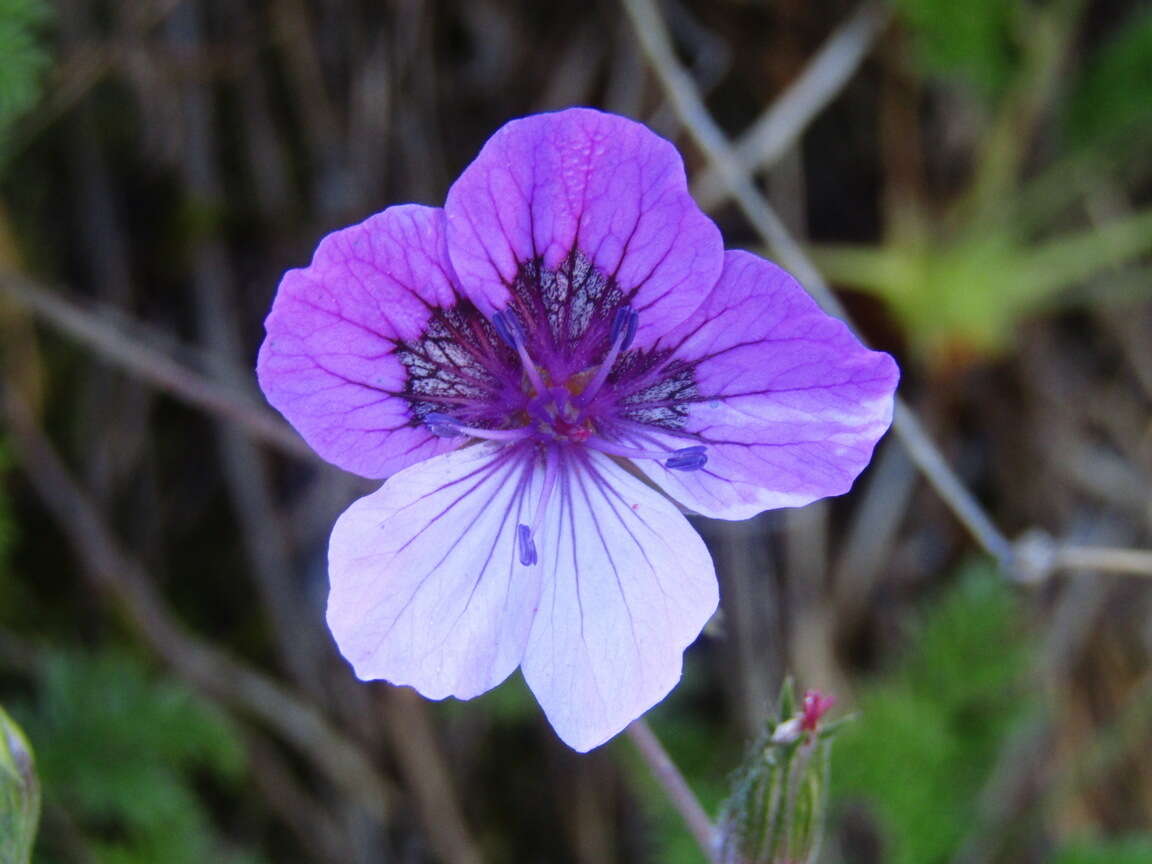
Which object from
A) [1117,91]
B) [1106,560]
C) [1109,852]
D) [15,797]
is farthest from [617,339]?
[1117,91]

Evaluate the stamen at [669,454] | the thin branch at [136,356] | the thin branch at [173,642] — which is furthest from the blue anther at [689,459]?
the thin branch at [173,642]

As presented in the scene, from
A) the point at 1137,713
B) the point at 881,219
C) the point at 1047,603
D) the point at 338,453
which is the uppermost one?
the point at 881,219

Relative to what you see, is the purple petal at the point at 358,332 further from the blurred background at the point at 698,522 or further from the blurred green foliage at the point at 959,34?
the blurred green foliage at the point at 959,34

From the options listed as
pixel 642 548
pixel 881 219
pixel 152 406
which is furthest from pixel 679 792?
pixel 881 219

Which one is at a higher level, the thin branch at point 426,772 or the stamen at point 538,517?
the thin branch at point 426,772

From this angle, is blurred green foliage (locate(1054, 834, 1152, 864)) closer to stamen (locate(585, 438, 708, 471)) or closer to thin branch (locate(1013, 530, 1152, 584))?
thin branch (locate(1013, 530, 1152, 584))

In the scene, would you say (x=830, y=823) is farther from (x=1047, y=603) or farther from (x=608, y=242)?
(x=608, y=242)

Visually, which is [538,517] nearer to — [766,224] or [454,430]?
[454,430]
